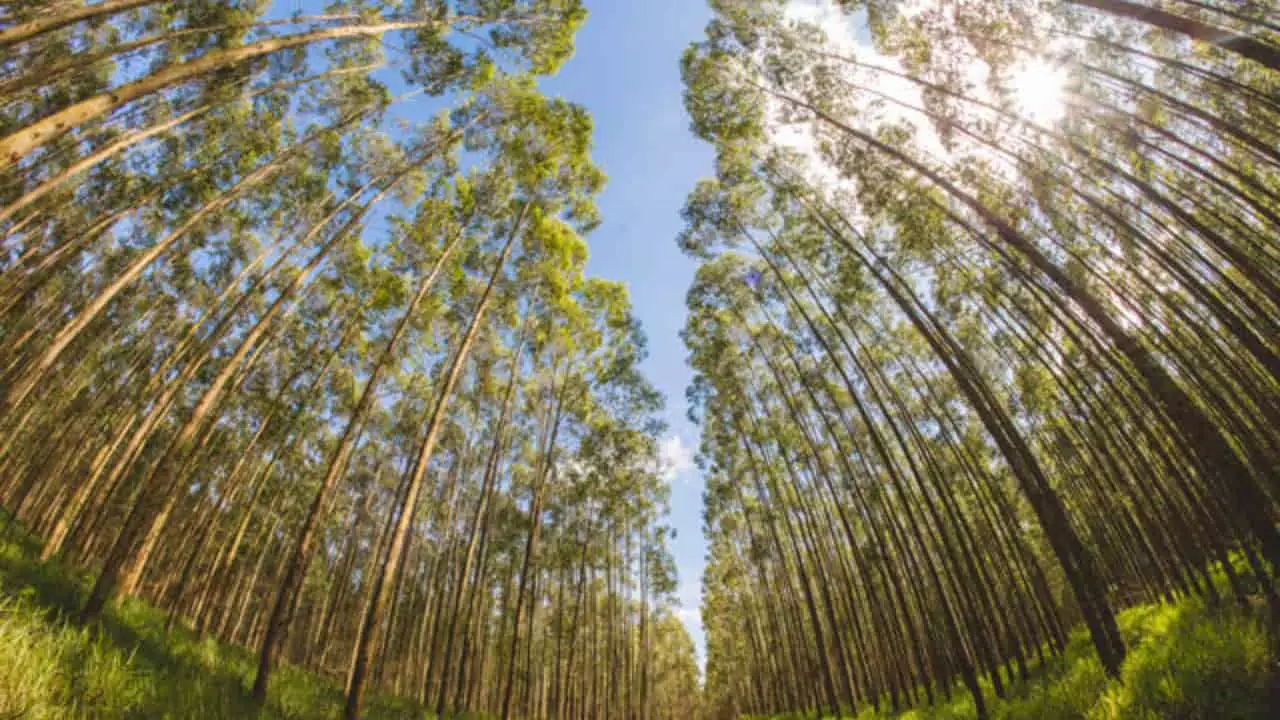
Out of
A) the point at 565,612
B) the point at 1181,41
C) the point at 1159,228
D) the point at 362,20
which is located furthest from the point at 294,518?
the point at 1181,41

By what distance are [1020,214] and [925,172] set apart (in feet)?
17.2

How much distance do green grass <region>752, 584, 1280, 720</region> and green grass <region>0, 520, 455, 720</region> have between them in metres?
8.35

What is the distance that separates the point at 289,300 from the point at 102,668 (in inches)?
369

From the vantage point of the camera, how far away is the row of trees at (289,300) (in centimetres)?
859

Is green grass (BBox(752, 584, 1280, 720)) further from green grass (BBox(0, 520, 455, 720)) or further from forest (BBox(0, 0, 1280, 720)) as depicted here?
green grass (BBox(0, 520, 455, 720))

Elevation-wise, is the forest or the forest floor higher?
the forest

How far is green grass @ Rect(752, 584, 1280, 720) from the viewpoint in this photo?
3.98m

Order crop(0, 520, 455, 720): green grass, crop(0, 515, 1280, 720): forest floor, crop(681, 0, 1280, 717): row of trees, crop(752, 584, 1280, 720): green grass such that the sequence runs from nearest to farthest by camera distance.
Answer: crop(0, 520, 455, 720): green grass → crop(0, 515, 1280, 720): forest floor → crop(752, 584, 1280, 720): green grass → crop(681, 0, 1280, 717): row of trees

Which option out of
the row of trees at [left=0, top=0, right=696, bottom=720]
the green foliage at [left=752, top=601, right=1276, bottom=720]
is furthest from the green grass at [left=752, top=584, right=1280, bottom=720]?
the row of trees at [left=0, top=0, right=696, bottom=720]

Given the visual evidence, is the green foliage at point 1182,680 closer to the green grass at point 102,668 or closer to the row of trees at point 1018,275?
the row of trees at point 1018,275

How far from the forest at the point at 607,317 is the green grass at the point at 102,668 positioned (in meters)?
0.05

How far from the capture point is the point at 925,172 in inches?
352

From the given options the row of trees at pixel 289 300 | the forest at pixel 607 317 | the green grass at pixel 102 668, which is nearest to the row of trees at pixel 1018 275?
the forest at pixel 607 317

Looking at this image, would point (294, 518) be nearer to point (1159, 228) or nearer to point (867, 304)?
point (867, 304)
